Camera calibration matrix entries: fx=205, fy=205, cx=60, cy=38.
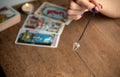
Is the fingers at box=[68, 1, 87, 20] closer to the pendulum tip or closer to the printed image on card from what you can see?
the pendulum tip

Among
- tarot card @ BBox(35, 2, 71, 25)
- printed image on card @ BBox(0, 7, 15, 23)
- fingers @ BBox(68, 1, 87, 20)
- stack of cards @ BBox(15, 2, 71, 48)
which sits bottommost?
stack of cards @ BBox(15, 2, 71, 48)

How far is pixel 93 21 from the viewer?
126 centimetres

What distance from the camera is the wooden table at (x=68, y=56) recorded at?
1.00 m

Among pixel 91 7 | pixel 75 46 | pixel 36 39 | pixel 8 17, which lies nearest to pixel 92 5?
pixel 91 7

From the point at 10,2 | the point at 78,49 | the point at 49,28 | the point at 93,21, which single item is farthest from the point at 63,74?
the point at 10,2

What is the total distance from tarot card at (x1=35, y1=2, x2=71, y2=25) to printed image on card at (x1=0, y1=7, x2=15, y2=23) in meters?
0.16

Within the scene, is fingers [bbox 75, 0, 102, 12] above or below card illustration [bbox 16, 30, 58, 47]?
above

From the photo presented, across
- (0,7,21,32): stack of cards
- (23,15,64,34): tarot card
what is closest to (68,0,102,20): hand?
(23,15,64,34): tarot card

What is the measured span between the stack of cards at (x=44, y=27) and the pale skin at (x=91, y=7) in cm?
11

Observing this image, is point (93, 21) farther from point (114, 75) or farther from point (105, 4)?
point (114, 75)

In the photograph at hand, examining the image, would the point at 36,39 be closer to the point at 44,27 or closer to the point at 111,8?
the point at 44,27

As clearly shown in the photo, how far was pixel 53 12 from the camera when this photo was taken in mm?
1282

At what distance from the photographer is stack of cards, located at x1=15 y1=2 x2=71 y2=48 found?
43.9 inches

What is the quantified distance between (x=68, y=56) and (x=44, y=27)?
24 centimetres
